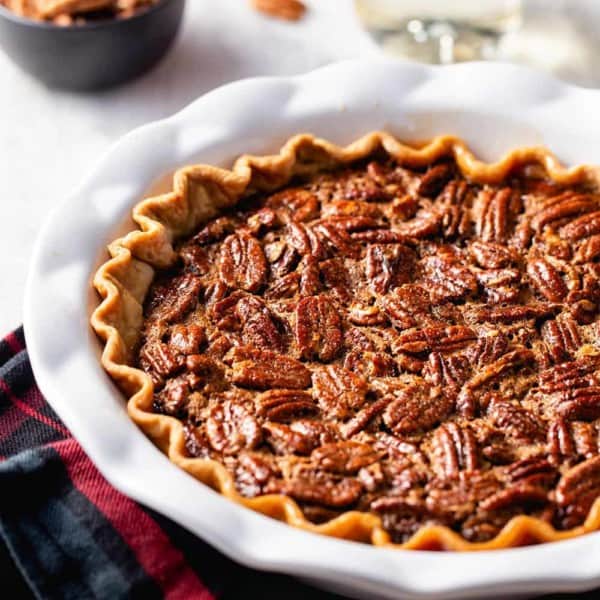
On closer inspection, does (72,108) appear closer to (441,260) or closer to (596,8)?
(441,260)

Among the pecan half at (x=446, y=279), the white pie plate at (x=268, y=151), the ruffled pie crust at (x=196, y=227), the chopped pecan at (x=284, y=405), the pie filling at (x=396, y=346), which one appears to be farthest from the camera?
the pecan half at (x=446, y=279)

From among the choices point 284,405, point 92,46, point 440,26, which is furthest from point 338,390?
point 440,26

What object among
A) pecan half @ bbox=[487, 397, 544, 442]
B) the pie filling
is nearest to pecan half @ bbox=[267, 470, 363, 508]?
the pie filling

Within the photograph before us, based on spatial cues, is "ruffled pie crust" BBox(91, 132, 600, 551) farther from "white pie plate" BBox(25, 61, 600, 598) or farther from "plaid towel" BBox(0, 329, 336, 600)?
"plaid towel" BBox(0, 329, 336, 600)

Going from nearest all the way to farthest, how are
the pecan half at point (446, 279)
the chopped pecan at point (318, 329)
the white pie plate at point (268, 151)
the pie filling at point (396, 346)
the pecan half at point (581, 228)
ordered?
the white pie plate at point (268, 151), the pie filling at point (396, 346), the chopped pecan at point (318, 329), the pecan half at point (446, 279), the pecan half at point (581, 228)

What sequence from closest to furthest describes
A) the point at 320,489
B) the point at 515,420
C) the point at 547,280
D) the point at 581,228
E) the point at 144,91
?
1. the point at 320,489
2. the point at 515,420
3. the point at 547,280
4. the point at 581,228
5. the point at 144,91

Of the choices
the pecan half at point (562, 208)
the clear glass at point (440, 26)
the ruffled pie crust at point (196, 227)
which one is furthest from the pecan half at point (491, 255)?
the clear glass at point (440, 26)

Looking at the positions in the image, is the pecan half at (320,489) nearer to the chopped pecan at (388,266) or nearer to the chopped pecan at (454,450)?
the chopped pecan at (454,450)

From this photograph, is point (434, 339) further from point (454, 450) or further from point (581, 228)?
point (581, 228)
